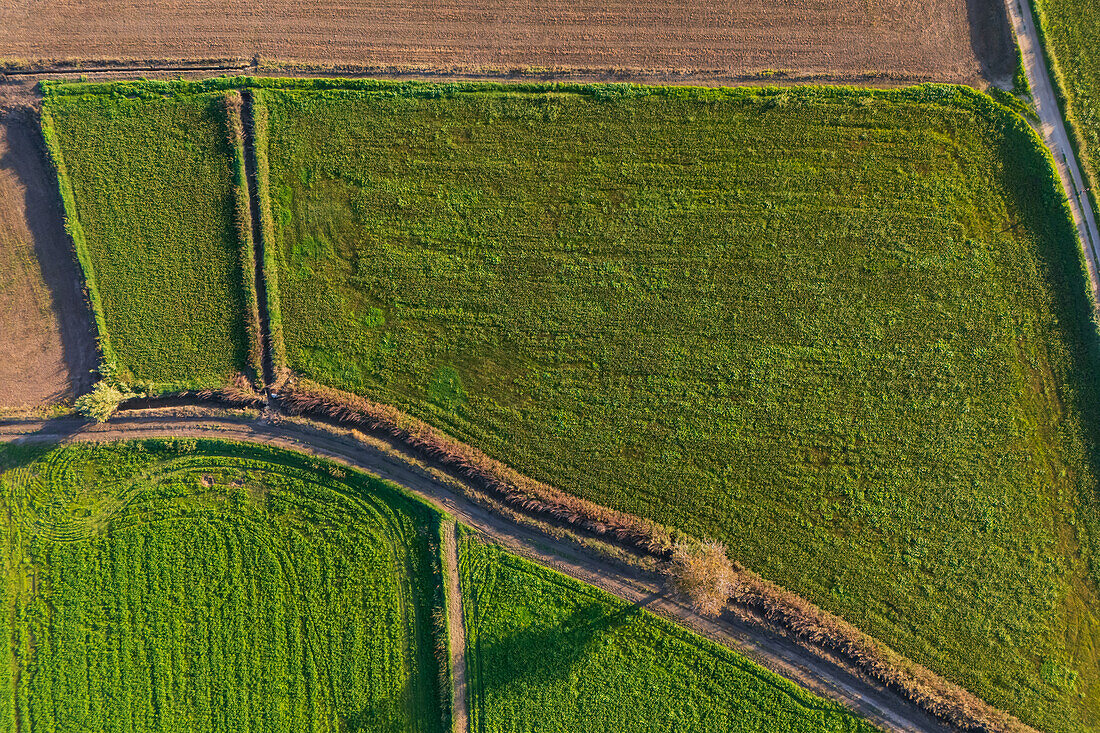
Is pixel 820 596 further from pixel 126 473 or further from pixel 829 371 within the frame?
pixel 126 473

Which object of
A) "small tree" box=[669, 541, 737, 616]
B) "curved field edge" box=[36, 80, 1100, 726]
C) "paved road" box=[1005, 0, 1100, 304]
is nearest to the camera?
"small tree" box=[669, 541, 737, 616]

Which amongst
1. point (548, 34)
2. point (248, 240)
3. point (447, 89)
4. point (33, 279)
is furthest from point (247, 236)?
point (548, 34)

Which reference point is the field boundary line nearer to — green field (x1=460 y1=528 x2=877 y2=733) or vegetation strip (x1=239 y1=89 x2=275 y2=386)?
vegetation strip (x1=239 y1=89 x2=275 y2=386)

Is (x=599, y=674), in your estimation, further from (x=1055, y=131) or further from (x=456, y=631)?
(x=1055, y=131)

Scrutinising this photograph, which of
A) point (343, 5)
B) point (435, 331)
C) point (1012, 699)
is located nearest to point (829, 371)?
point (1012, 699)

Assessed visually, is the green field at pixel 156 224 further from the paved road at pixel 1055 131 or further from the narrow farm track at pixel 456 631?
the paved road at pixel 1055 131

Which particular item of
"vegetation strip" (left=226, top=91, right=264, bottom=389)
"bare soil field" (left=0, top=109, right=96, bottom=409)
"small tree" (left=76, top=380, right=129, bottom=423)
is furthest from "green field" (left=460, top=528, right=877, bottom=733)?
"bare soil field" (left=0, top=109, right=96, bottom=409)
